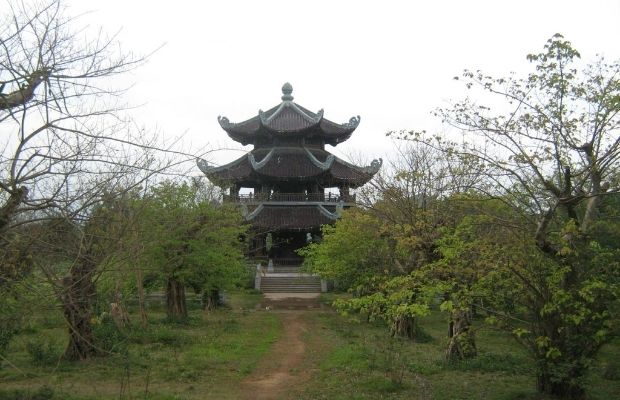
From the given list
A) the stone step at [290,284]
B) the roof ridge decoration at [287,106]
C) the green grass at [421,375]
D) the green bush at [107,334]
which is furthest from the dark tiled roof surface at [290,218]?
the green bush at [107,334]

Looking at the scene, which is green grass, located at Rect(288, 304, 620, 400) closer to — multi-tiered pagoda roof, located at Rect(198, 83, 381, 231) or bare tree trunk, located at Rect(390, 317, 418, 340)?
bare tree trunk, located at Rect(390, 317, 418, 340)

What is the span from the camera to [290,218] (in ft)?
124

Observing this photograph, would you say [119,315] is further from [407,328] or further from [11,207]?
[11,207]

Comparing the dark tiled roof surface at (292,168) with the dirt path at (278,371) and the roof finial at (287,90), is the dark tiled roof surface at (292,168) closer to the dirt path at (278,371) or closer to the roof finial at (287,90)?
the roof finial at (287,90)

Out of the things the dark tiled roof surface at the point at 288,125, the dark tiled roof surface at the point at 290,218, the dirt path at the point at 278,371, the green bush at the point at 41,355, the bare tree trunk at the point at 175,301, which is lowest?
the dirt path at the point at 278,371

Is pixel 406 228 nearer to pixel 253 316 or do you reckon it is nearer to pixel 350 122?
pixel 253 316

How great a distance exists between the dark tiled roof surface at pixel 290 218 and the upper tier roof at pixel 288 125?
5.36m

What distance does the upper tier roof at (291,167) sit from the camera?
124 ft

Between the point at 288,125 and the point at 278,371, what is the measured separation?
29.0 metres

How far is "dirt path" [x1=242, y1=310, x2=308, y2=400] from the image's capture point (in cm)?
1051

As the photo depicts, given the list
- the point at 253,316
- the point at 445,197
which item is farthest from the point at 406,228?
the point at 253,316

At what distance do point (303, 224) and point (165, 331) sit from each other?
20.9m

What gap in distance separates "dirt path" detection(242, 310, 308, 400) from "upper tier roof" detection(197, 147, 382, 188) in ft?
63.9

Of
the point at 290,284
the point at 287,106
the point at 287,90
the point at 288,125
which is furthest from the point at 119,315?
the point at 287,90
